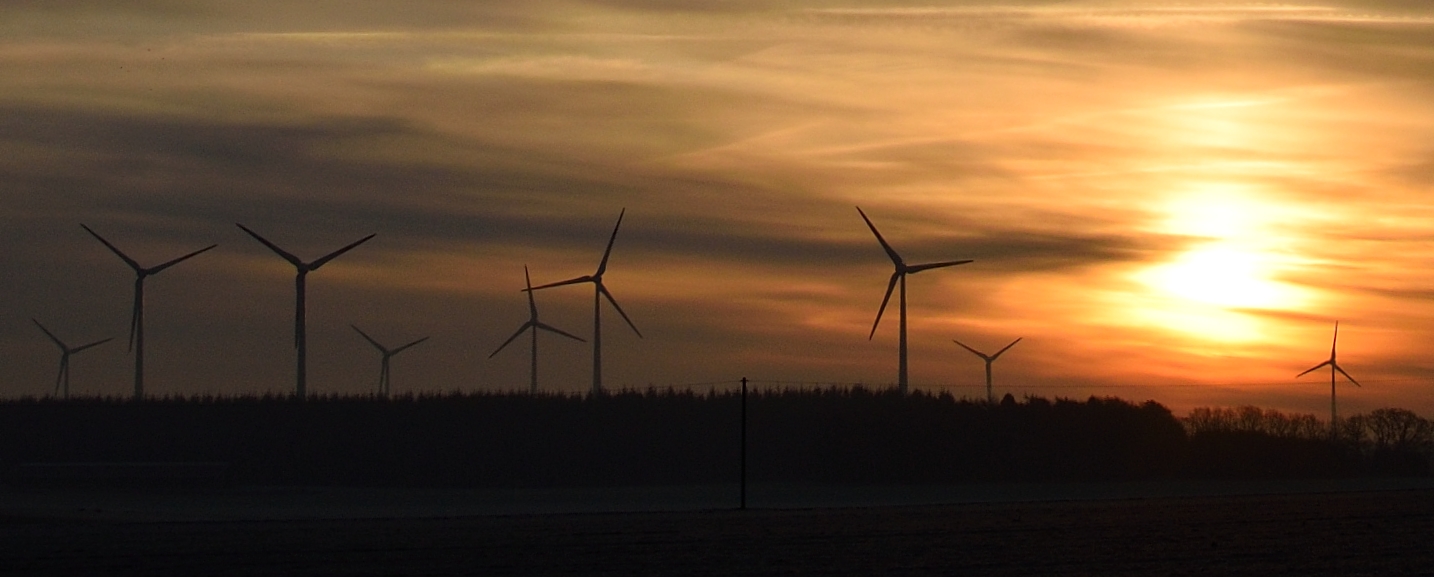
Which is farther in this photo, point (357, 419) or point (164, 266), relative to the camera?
point (164, 266)

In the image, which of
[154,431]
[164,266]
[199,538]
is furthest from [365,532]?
[164,266]

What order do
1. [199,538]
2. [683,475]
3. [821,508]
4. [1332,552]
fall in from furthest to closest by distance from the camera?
[683,475] < [821,508] < [199,538] < [1332,552]

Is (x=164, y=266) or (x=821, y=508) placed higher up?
(x=164, y=266)

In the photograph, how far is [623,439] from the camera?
3472 inches

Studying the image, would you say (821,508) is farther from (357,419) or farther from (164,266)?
(164,266)

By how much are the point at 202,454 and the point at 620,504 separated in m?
34.9

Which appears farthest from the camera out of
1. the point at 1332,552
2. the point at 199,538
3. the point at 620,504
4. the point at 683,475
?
the point at 683,475

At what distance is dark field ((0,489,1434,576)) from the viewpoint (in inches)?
1240

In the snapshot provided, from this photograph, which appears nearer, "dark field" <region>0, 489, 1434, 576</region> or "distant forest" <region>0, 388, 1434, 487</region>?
"dark field" <region>0, 489, 1434, 576</region>

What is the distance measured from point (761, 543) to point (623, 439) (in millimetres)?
51441

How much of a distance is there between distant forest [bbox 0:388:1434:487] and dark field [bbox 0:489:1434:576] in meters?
Result: 34.7

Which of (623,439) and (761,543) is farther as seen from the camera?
(623,439)

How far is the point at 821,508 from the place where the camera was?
5531cm

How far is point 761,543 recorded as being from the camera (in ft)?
122
